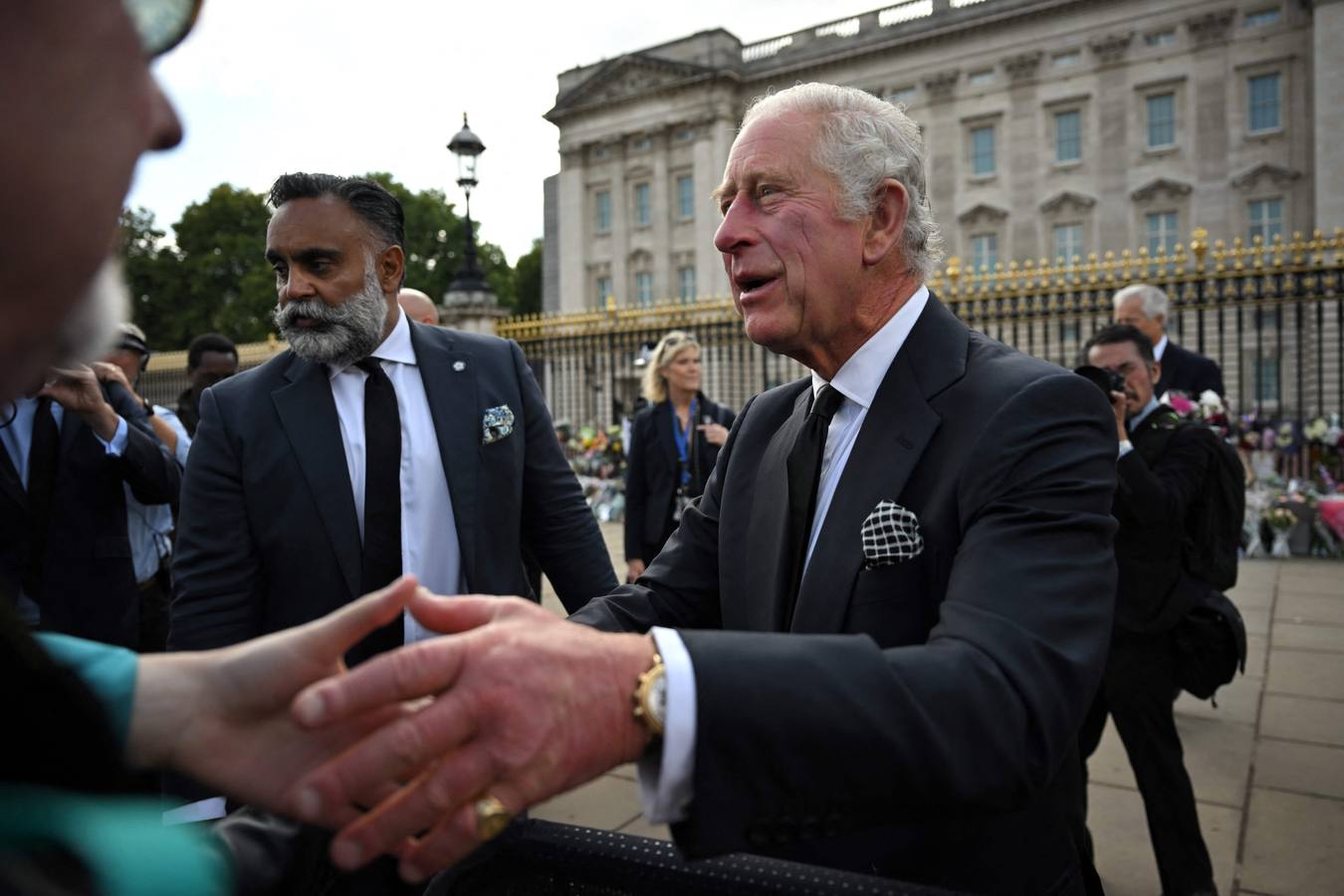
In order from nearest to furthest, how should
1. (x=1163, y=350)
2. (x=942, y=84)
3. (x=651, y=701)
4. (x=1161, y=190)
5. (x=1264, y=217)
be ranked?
(x=651, y=701), (x=1163, y=350), (x=1264, y=217), (x=1161, y=190), (x=942, y=84)

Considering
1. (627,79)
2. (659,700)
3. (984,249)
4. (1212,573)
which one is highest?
(627,79)

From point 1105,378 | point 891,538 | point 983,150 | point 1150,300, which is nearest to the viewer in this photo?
point 891,538

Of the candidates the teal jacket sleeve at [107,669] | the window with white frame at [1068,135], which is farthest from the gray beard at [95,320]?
the window with white frame at [1068,135]

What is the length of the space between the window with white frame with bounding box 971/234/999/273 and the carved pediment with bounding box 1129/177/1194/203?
15.9 feet

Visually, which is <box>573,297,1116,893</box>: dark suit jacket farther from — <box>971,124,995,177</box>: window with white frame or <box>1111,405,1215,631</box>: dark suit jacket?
<box>971,124,995,177</box>: window with white frame

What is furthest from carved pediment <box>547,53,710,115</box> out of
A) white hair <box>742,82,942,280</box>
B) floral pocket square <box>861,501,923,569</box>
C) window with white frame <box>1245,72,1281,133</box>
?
floral pocket square <box>861,501,923,569</box>

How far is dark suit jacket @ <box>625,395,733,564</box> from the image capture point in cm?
656

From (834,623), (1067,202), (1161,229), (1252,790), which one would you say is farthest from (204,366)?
(1067,202)

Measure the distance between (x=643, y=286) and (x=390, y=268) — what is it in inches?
1553

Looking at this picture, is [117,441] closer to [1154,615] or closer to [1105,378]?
[1105,378]

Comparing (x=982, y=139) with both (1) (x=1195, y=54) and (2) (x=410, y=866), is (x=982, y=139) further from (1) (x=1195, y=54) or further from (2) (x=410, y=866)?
(2) (x=410, y=866)

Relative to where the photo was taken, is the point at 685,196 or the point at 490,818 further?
the point at 685,196

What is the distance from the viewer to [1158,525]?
12.3 ft

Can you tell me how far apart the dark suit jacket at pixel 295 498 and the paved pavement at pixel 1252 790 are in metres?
1.63
